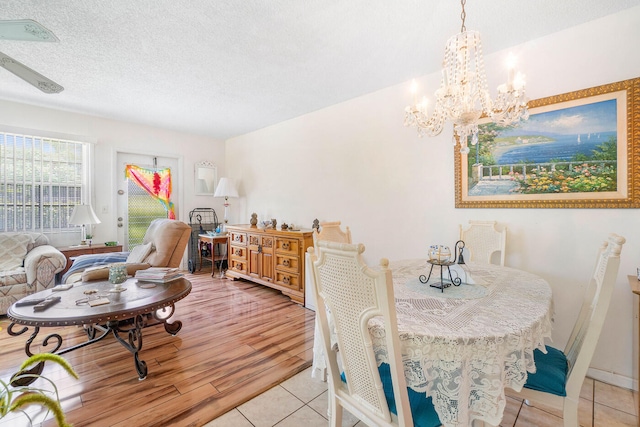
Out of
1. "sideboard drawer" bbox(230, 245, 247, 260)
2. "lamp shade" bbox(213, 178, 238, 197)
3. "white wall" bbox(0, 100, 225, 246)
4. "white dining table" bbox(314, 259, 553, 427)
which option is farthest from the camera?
"lamp shade" bbox(213, 178, 238, 197)

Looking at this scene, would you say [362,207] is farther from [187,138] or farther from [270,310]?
[187,138]

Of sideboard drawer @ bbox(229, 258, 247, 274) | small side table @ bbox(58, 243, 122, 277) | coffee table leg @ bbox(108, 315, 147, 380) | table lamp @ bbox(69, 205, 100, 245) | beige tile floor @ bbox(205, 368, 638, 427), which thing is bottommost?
beige tile floor @ bbox(205, 368, 638, 427)

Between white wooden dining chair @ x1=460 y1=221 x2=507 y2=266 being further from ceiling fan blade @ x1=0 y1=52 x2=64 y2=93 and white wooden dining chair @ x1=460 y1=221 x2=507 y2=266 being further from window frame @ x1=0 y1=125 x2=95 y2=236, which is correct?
window frame @ x1=0 y1=125 x2=95 y2=236

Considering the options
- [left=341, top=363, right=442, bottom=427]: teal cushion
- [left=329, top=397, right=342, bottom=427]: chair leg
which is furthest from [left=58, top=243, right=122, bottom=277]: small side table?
[left=341, top=363, right=442, bottom=427]: teal cushion

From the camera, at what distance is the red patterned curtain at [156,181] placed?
15.7 ft

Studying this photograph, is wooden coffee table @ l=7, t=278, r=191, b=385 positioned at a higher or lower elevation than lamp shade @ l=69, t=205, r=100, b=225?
lower

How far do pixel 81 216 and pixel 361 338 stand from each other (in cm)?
428

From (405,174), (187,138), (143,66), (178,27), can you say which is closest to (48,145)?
(187,138)

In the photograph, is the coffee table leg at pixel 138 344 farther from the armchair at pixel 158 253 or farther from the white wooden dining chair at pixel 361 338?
the white wooden dining chair at pixel 361 338

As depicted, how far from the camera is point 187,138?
5344 millimetres

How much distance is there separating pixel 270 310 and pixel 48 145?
3.94 meters

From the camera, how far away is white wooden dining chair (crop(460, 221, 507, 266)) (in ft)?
7.74

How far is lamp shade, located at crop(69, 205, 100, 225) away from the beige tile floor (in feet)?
11.4

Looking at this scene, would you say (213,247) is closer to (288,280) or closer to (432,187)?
(288,280)
